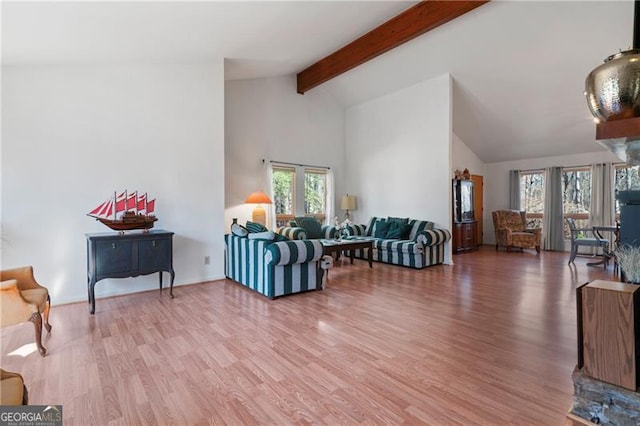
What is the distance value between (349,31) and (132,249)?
4317 millimetres

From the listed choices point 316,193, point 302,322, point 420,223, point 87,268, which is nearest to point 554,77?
point 420,223

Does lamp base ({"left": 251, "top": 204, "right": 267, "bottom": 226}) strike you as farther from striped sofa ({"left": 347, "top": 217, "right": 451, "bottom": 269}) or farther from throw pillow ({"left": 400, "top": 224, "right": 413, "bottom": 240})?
throw pillow ({"left": 400, "top": 224, "right": 413, "bottom": 240})

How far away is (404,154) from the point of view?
6.51 meters

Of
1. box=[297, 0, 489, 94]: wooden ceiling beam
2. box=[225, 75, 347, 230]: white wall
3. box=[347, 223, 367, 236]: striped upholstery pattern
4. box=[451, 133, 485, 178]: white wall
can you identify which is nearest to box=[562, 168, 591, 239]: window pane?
box=[451, 133, 485, 178]: white wall

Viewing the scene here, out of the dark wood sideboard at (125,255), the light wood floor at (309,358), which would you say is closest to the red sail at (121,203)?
the dark wood sideboard at (125,255)

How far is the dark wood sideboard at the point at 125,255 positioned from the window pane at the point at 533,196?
853cm

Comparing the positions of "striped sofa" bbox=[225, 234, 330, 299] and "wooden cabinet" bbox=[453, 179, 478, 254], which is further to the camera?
"wooden cabinet" bbox=[453, 179, 478, 254]

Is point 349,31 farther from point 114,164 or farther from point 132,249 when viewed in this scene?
point 132,249

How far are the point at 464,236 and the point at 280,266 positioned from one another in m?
5.23

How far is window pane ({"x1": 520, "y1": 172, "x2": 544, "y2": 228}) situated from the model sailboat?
8.67 meters

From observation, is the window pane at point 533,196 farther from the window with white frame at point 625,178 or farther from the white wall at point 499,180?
the window with white frame at point 625,178

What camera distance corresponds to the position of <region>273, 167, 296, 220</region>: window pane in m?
6.46

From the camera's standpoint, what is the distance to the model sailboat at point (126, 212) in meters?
3.51

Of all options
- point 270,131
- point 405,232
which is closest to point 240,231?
point 270,131
